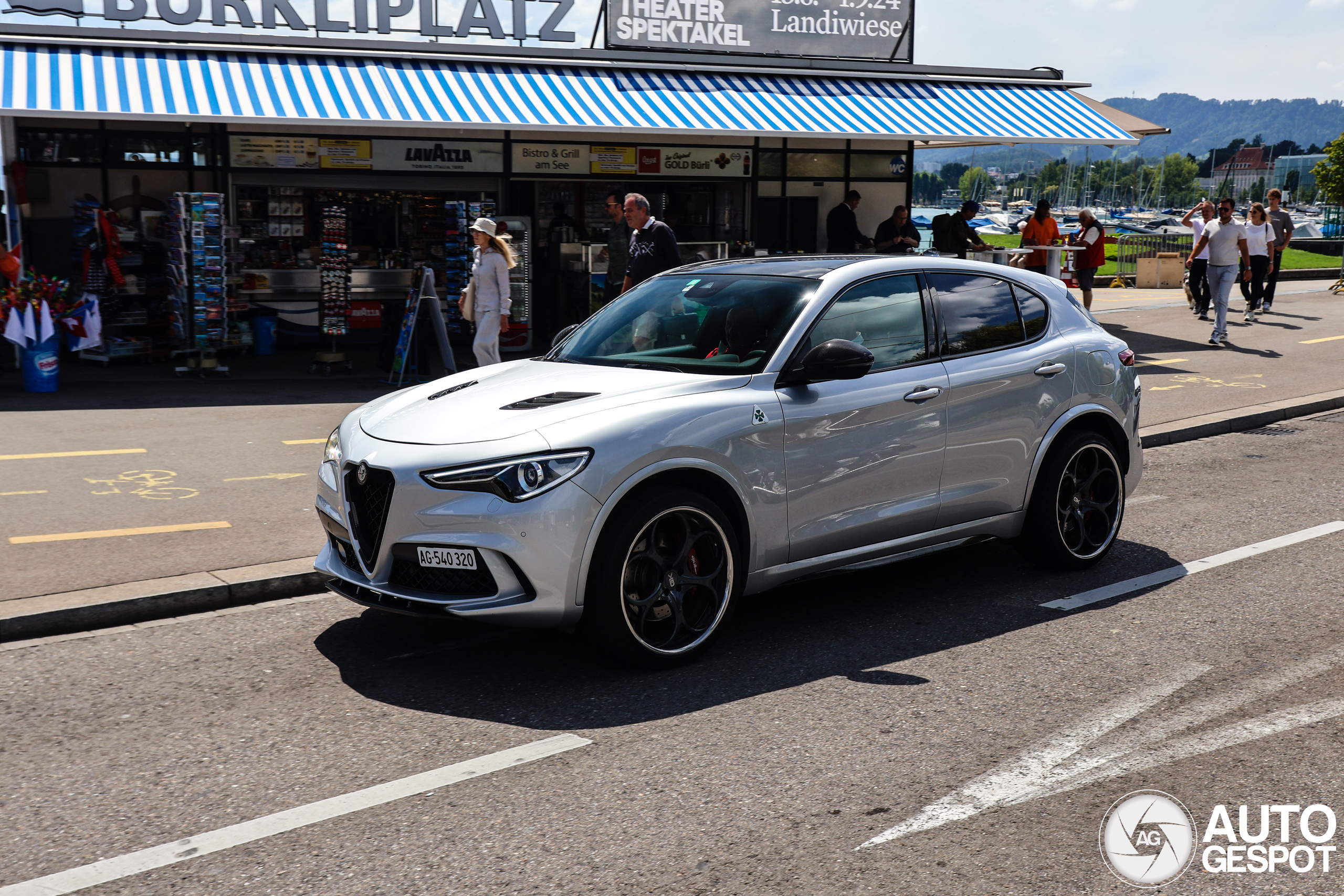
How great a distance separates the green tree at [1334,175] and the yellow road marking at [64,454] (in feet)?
194

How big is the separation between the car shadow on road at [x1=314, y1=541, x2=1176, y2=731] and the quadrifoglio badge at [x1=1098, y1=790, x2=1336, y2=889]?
1.24m

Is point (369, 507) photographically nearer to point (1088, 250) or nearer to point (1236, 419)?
point (1236, 419)

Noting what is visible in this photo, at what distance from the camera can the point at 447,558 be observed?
15.5ft

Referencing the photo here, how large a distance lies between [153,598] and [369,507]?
163 cm

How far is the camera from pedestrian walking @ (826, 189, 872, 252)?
20094mm

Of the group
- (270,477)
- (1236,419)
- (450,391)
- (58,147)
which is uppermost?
(58,147)

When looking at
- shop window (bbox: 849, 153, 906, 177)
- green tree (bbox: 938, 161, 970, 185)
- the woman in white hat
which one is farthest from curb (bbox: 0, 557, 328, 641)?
green tree (bbox: 938, 161, 970, 185)

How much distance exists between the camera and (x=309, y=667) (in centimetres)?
519

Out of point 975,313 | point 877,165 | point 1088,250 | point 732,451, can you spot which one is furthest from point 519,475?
point 877,165

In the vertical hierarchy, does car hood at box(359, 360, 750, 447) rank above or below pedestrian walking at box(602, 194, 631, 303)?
below

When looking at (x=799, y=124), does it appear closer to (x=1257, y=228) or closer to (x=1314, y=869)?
(x=1257, y=228)

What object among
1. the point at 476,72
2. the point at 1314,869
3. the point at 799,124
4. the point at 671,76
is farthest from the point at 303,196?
the point at 1314,869

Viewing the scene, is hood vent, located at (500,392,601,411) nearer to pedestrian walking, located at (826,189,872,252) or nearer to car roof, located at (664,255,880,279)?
car roof, located at (664,255,880,279)

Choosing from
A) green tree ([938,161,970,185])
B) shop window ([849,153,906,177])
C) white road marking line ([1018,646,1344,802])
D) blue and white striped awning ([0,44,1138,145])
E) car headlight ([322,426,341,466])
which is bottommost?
white road marking line ([1018,646,1344,802])
